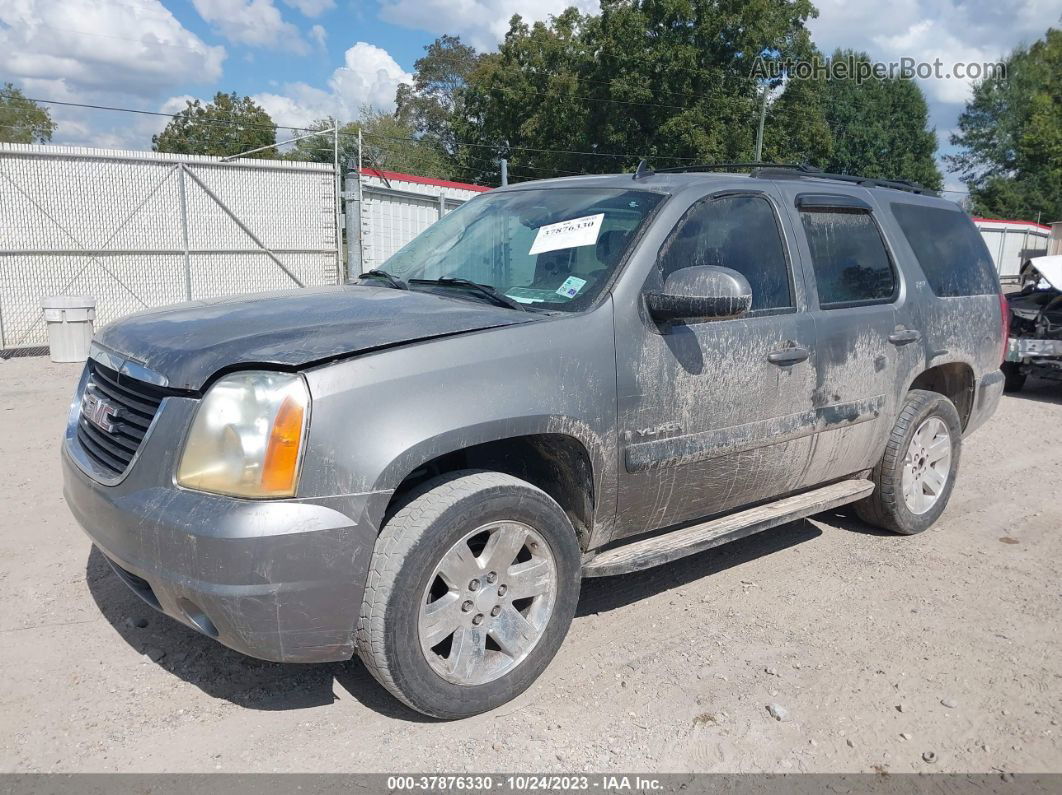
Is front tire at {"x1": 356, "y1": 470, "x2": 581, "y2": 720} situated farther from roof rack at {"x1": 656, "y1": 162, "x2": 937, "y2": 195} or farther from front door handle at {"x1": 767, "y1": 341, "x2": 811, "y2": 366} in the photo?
roof rack at {"x1": 656, "y1": 162, "x2": 937, "y2": 195}

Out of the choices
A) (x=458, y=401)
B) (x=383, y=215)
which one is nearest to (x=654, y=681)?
(x=458, y=401)

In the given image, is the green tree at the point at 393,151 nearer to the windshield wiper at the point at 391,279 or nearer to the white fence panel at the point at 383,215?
the white fence panel at the point at 383,215

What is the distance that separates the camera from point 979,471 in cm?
637

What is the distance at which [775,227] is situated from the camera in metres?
3.93

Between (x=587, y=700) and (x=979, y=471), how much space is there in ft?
15.1

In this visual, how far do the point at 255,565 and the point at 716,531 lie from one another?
203 centimetres

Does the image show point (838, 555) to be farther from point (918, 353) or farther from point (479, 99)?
point (479, 99)

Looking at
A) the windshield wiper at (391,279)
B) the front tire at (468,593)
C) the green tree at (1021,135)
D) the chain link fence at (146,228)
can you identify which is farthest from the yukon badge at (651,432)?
the green tree at (1021,135)

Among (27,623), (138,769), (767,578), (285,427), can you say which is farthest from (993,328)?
(27,623)

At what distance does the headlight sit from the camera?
2.51 metres

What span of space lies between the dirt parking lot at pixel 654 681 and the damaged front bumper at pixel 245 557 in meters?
0.45

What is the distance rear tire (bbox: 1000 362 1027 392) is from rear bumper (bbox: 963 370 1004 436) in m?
4.71

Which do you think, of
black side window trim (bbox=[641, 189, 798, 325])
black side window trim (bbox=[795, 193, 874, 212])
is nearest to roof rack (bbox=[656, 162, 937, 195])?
black side window trim (bbox=[795, 193, 874, 212])

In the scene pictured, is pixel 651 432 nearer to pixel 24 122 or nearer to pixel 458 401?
pixel 458 401
